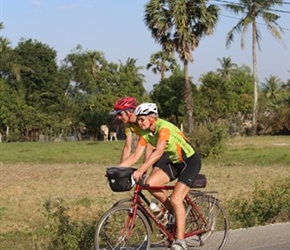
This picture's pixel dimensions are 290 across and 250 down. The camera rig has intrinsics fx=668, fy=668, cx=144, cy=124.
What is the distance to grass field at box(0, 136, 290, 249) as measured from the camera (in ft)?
46.5

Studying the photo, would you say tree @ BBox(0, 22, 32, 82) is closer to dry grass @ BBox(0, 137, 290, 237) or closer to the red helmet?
dry grass @ BBox(0, 137, 290, 237)

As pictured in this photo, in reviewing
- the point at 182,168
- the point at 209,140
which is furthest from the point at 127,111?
the point at 209,140

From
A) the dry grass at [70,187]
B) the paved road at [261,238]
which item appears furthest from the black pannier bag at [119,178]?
the dry grass at [70,187]

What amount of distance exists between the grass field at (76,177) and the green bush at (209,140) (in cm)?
54

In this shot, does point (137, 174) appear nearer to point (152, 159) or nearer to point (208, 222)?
point (152, 159)

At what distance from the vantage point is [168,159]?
7.81 metres

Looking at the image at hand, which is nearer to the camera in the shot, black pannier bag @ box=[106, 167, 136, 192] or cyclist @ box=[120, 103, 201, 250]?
black pannier bag @ box=[106, 167, 136, 192]

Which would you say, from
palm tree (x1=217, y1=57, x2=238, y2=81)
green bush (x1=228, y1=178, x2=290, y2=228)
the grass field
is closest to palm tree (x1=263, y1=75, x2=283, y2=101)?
palm tree (x1=217, y1=57, x2=238, y2=81)

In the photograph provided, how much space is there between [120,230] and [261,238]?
2.48 meters

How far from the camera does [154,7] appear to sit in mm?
46594

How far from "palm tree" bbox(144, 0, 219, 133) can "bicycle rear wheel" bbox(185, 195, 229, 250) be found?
3763 centimetres

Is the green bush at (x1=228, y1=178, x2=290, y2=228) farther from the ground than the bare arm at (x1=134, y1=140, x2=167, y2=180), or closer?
closer

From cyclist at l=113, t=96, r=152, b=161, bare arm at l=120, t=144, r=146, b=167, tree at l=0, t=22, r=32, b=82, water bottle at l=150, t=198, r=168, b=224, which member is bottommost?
water bottle at l=150, t=198, r=168, b=224

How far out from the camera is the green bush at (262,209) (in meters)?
10.9
